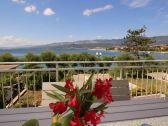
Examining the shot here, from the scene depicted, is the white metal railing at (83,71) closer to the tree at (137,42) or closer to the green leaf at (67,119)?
the green leaf at (67,119)

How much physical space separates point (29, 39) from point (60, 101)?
42308 millimetres

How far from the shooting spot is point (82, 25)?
4175 cm

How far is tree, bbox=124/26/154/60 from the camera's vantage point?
27.3 m

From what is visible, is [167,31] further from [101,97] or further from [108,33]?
[101,97]

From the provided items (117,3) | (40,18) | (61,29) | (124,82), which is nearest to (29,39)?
(61,29)

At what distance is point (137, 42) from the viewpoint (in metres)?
27.9

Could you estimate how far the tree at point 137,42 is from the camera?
2734cm

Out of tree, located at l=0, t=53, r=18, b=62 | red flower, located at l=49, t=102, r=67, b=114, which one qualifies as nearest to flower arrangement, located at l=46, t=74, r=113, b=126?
red flower, located at l=49, t=102, r=67, b=114

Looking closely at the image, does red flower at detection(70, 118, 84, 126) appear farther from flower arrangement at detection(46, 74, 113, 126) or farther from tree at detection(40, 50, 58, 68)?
tree at detection(40, 50, 58, 68)

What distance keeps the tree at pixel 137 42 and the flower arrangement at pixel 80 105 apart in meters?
26.6

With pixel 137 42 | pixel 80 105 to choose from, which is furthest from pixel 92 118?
pixel 137 42

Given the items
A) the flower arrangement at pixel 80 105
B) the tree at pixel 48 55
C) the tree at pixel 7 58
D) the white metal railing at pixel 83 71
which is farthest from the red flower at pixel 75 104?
the tree at pixel 7 58

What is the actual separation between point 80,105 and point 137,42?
27.6m

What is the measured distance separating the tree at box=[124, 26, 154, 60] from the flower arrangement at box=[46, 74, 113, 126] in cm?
2660
